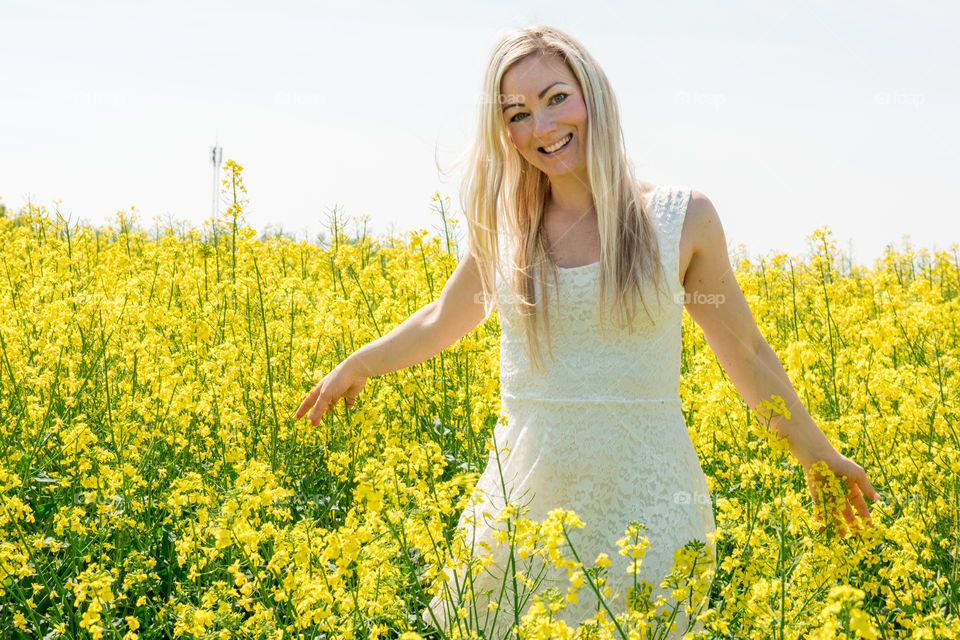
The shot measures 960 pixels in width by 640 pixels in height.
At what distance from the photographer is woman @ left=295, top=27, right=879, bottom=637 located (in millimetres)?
2082

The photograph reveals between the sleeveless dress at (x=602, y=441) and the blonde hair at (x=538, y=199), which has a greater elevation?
the blonde hair at (x=538, y=199)

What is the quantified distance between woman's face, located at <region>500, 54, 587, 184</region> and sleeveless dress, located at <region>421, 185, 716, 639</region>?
26cm

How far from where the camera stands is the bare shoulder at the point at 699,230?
214 cm

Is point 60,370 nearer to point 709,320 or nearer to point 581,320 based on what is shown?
point 581,320

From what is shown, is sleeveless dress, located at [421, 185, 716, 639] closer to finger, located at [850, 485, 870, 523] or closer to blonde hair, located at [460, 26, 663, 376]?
blonde hair, located at [460, 26, 663, 376]

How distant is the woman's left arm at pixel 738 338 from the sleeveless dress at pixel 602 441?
6 cm

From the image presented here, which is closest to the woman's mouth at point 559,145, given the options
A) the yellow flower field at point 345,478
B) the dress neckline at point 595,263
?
the dress neckline at point 595,263

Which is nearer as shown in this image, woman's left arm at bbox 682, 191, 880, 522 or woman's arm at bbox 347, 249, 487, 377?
woman's left arm at bbox 682, 191, 880, 522

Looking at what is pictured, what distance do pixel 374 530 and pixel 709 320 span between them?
97cm

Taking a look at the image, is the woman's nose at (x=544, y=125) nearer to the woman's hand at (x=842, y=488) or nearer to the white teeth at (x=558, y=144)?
the white teeth at (x=558, y=144)

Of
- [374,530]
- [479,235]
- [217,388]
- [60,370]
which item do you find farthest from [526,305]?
[60,370]

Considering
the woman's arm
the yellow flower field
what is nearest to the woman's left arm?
the yellow flower field

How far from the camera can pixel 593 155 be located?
213cm

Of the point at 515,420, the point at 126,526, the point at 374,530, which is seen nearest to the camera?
the point at 374,530
